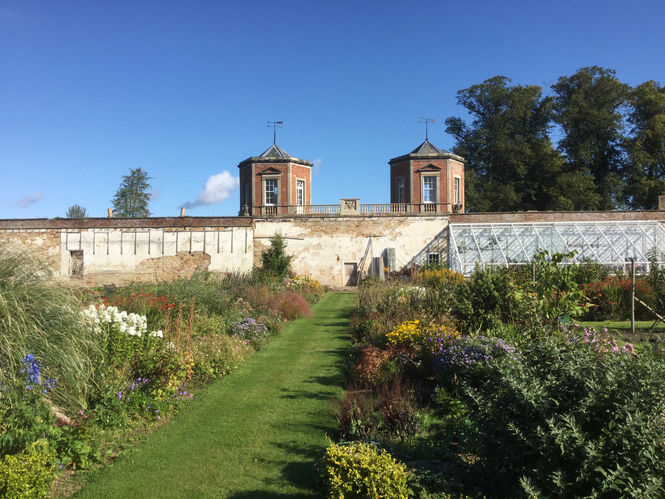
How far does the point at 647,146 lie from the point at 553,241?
15.5 metres

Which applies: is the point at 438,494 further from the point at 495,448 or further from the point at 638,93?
the point at 638,93

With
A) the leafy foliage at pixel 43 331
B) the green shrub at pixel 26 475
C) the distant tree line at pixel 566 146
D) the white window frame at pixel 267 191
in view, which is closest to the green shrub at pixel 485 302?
the leafy foliage at pixel 43 331

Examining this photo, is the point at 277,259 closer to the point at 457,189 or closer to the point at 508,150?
the point at 457,189

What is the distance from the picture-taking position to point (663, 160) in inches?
1268

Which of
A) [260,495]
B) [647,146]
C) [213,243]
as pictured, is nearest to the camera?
[260,495]

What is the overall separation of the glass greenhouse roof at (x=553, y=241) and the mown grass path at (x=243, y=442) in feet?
49.6

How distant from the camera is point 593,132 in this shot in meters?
33.9

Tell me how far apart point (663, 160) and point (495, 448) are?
118 feet

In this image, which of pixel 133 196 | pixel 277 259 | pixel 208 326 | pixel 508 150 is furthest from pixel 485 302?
pixel 133 196

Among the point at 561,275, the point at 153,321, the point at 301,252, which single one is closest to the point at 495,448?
the point at 561,275

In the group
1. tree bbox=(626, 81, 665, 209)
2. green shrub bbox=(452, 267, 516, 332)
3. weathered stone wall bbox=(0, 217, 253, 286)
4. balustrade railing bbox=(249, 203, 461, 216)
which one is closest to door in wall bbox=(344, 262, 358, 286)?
balustrade railing bbox=(249, 203, 461, 216)

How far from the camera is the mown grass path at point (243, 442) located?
450 centimetres

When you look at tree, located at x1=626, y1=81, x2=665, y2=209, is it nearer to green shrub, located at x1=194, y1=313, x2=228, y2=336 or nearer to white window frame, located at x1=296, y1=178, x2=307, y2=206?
white window frame, located at x1=296, y1=178, x2=307, y2=206

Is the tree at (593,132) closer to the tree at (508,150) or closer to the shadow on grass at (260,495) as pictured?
the tree at (508,150)
